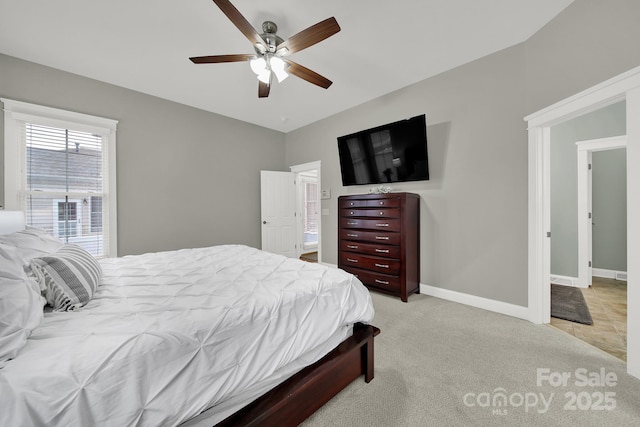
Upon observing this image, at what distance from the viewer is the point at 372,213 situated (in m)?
3.23

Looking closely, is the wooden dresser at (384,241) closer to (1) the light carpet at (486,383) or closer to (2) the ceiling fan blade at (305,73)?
(1) the light carpet at (486,383)

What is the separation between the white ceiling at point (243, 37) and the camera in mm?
2025

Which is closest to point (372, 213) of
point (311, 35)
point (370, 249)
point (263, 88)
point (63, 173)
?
point (370, 249)

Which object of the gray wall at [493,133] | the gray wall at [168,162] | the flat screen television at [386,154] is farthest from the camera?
the flat screen television at [386,154]

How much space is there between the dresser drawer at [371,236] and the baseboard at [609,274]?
11.9ft

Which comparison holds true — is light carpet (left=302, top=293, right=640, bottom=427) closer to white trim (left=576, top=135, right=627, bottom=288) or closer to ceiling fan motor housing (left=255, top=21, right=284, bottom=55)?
white trim (left=576, top=135, right=627, bottom=288)

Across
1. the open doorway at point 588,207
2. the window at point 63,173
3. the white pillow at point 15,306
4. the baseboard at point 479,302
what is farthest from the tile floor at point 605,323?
the window at point 63,173

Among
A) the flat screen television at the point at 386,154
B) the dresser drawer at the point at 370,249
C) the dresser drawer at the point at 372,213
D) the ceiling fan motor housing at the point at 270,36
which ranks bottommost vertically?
the dresser drawer at the point at 370,249

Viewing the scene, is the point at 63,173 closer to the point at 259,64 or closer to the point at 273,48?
the point at 259,64

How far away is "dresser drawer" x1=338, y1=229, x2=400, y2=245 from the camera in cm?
303

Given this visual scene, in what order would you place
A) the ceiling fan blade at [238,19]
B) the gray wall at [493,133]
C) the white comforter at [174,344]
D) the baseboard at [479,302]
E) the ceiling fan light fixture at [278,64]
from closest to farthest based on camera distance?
the white comforter at [174,344] → the ceiling fan blade at [238,19] → the gray wall at [493,133] → the ceiling fan light fixture at [278,64] → the baseboard at [479,302]

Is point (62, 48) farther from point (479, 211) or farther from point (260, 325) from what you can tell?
point (479, 211)

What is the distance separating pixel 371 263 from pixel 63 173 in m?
4.01

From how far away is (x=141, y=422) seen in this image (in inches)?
30.9
